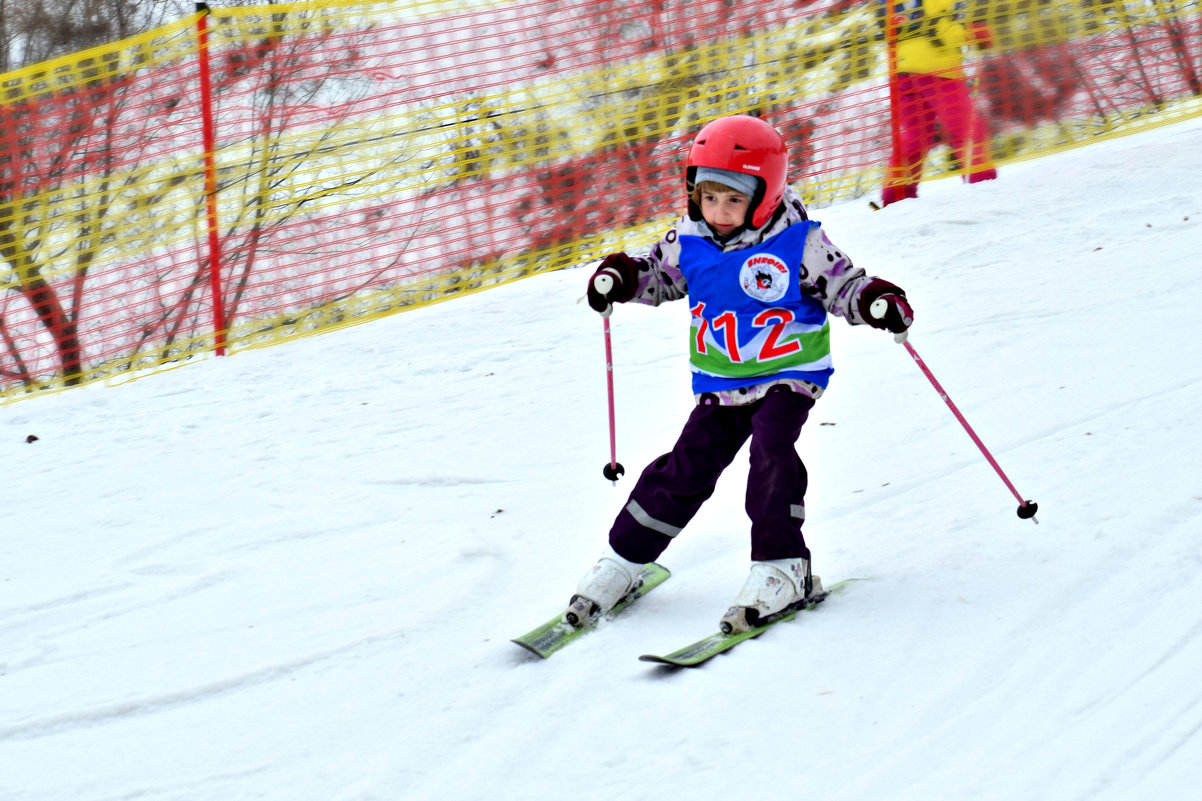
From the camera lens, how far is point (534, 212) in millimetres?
6730

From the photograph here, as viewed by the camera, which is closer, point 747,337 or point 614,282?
point 747,337

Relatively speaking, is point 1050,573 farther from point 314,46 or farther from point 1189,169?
point 314,46

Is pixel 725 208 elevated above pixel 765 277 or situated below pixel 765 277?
above

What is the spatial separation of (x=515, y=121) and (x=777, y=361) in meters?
4.38

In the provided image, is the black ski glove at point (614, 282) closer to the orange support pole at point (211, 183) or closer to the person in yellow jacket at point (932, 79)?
the orange support pole at point (211, 183)

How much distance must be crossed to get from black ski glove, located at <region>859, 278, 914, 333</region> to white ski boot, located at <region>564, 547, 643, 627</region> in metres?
0.88

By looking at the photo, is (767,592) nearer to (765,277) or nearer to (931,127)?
(765,277)

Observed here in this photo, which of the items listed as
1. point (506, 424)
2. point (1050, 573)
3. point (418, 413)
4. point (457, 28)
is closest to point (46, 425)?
point (418, 413)

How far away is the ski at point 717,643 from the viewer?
2.65 metres

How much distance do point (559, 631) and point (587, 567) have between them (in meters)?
0.50

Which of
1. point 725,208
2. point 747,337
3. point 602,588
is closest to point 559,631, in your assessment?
point 602,588

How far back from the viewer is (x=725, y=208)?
9.72 feet

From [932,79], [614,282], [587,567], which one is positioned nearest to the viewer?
[614,282]

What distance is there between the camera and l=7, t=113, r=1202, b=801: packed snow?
91.7 inches
